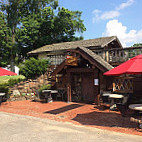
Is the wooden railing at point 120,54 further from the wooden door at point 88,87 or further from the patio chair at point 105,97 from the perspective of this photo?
the patio chair at point 105,97

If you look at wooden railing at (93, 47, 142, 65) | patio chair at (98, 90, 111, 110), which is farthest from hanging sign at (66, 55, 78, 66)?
wooden railing at (93, 47, 142, 65)

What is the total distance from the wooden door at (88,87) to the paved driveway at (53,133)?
18.3ft

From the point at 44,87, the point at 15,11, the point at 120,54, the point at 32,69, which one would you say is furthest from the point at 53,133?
the point at 15,11

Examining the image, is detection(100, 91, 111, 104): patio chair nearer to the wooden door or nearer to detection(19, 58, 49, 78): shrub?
the wooden door

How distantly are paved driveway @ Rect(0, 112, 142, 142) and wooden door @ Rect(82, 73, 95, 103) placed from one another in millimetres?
5577

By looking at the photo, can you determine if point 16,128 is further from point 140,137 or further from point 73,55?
point 73,55

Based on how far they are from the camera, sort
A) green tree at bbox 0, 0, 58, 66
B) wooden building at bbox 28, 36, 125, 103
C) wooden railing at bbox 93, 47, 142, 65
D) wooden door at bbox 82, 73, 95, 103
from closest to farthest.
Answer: wooden building at bbox 28, 36, 125, 103
wooden railing at bbox 93, 47, 142, 65
wooden door at bbox 82, 73, 95, 103
green tree at bbox 0, 0, 58, 66

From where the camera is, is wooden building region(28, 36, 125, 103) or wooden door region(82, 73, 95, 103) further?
wooden door region(82, 73, 95, 103)

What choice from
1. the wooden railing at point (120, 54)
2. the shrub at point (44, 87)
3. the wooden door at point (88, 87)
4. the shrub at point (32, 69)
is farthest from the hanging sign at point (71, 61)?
the shrub at point (32, 69)

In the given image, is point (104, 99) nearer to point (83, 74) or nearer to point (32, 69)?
point (83, 74)

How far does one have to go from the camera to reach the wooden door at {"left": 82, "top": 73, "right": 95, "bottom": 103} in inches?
500

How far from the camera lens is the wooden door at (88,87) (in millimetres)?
12711

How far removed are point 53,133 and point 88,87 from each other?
719 centimetres

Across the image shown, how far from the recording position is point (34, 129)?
668 cm
